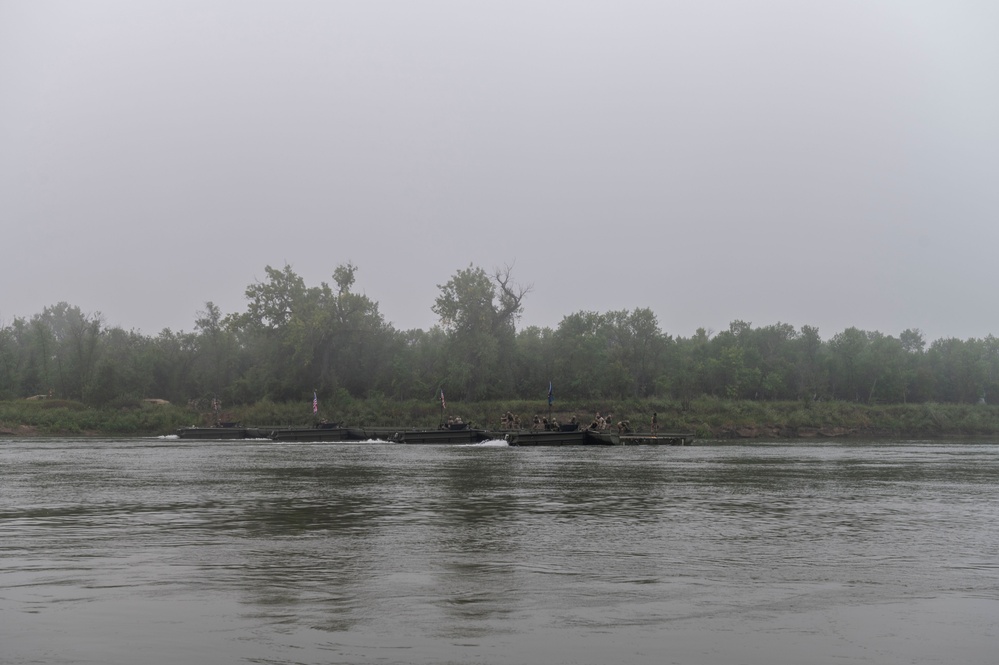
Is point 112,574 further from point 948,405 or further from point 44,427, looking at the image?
point 948,405

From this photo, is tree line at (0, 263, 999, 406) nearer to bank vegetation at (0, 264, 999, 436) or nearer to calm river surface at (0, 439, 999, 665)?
bank vegetation at (0, 264, 999, 436)

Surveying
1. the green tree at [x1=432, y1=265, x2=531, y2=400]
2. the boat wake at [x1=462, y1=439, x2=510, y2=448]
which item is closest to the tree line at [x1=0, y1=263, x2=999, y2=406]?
the green tree at [x1=432, y1=265, x2=531, y2=400]

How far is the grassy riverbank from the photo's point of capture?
98062mm

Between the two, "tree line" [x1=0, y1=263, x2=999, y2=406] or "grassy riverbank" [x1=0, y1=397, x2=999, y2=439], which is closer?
"grassy riverbank" [x1=0, y1=397, x2=999, y2=439]

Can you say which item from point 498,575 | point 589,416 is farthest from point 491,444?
point 498,575

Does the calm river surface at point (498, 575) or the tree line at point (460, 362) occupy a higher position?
the tree line at point (460, 362)

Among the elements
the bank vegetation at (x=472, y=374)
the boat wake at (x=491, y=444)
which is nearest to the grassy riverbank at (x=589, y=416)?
the bank vegetation at (x=472, y=374)

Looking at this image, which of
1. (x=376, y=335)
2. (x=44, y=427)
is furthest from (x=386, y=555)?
(x=376, y=335)

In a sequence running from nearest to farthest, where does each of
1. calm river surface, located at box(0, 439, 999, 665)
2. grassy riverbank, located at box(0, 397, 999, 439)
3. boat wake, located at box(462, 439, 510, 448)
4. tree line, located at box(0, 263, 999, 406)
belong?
1. calm river surface, located at box(0, 439, 999, 665)
2. boat wake, located at box(462, 439, 510, 448)
3. grassy riverbank, located at box(0, 397, 999, 439)
4. tree line, located at box(0, 263, 999, 406)

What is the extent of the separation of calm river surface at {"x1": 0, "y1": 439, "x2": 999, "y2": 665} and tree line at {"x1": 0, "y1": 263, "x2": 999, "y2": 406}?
85017 mm

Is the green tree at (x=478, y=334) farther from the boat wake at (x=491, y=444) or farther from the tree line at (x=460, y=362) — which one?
the boat wake at (x=491, y=444)

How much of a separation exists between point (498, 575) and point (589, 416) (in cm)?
9108

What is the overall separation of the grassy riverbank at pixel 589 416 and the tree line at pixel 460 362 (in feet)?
14.1

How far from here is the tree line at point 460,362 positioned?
112 metres
